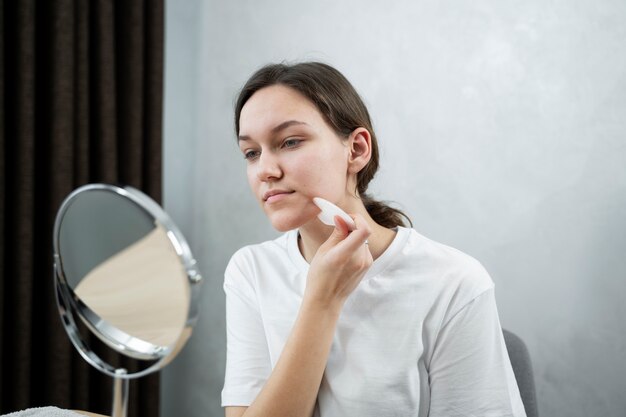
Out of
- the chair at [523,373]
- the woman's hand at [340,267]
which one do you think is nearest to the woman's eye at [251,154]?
the woman's hand at [340,267]

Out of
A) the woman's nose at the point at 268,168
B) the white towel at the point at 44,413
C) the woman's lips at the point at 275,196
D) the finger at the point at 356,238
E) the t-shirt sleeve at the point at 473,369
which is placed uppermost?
the woman's nose at the point at 268,168

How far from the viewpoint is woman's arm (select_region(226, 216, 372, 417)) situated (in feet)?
3.39

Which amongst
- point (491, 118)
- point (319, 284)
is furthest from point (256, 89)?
point (491, 118)

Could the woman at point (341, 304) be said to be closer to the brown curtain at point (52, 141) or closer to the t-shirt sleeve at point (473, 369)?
the t-shirt sleeve at point (473, 369)

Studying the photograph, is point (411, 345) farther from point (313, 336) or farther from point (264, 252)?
point (264, 252)

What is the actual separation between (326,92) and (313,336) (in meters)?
0.50

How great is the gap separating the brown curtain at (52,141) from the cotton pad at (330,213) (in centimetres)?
117

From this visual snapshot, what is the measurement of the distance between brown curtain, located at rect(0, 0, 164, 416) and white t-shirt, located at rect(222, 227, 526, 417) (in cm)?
100

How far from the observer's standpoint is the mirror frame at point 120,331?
51cm

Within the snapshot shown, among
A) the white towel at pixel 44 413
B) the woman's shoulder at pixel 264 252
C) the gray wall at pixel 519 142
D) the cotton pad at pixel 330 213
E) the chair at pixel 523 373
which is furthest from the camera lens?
the gray wall at pixel 519 142

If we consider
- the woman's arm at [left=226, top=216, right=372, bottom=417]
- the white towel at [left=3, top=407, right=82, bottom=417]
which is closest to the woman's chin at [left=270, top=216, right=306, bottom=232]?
the woman's arm at [left=226, top=216, right=372, bottom=417]

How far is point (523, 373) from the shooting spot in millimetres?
1188

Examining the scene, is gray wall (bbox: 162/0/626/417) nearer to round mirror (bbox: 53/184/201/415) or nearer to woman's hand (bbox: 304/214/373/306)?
woman's hand (bbox: 304/214/373/306)

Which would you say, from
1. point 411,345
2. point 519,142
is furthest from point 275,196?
point 519,142
